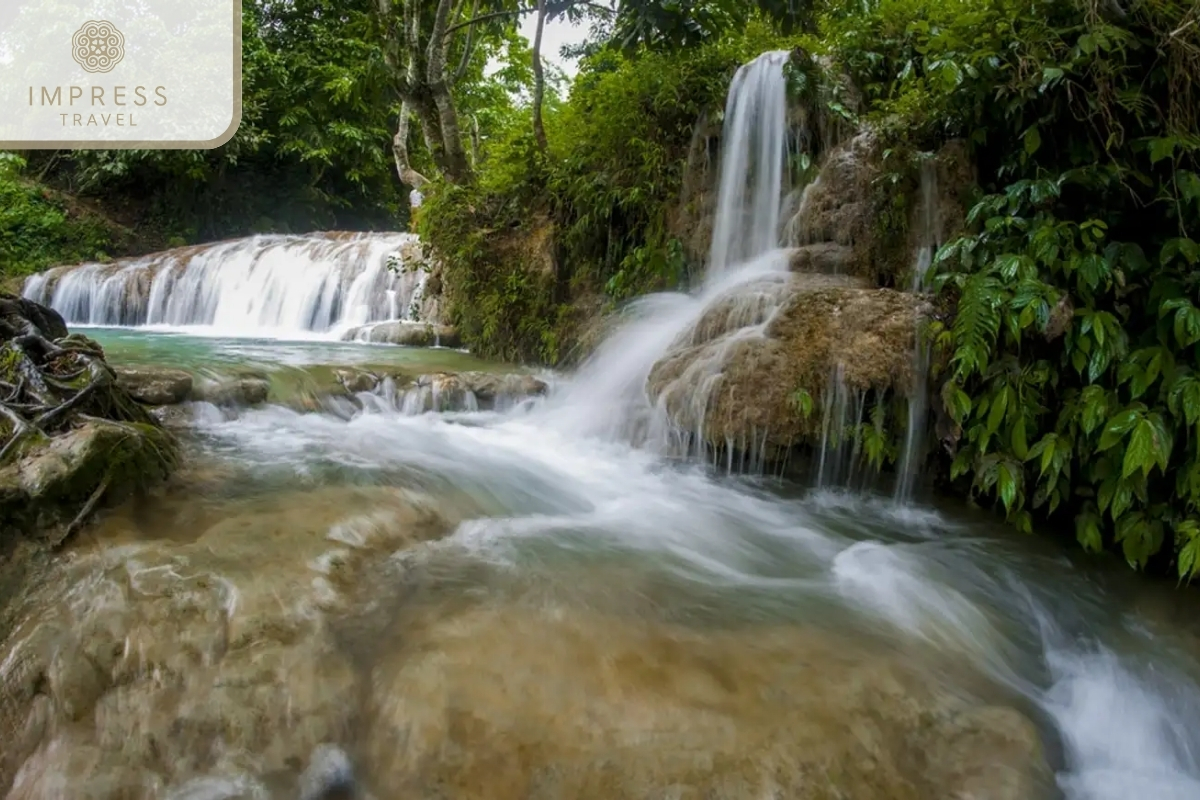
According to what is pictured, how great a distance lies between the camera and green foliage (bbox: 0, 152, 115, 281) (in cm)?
1325

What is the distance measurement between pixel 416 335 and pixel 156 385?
3.84 m

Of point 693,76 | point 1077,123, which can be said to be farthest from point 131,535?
point 693,76

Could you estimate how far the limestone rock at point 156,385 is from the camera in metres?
4.32

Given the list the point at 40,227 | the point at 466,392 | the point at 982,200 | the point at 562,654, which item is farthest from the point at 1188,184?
the point at 40,227

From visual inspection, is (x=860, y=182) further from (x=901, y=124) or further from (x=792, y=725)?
(x=792, y=725)

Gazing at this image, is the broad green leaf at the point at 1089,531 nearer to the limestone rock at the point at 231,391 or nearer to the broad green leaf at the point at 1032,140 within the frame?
the broad green leaf at the point at 1032,140

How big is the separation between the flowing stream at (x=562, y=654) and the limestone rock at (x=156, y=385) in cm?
119

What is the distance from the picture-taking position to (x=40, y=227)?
44.8ft

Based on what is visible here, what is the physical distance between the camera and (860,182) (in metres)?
4.86

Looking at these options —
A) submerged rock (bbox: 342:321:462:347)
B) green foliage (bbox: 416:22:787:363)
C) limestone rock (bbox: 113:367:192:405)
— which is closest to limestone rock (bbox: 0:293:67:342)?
limestone rock (bbox: 113:367:192:405)

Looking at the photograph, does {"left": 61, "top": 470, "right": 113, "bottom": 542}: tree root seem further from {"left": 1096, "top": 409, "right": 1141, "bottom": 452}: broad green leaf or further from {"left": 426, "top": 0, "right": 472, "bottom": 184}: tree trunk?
{"left": 426, "top": 0, "right": 472, "bottom": 184}: tree trunk

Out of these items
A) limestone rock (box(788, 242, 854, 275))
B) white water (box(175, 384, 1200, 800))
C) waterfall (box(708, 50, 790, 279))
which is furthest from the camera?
waterfall (box(708, 50, 790, 279))

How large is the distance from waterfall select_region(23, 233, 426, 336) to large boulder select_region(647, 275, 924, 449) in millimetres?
6352

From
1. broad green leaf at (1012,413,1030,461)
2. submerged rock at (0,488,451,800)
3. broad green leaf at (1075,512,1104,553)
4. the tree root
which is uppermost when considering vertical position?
broad green leaf at (1012,413,1030,461)
